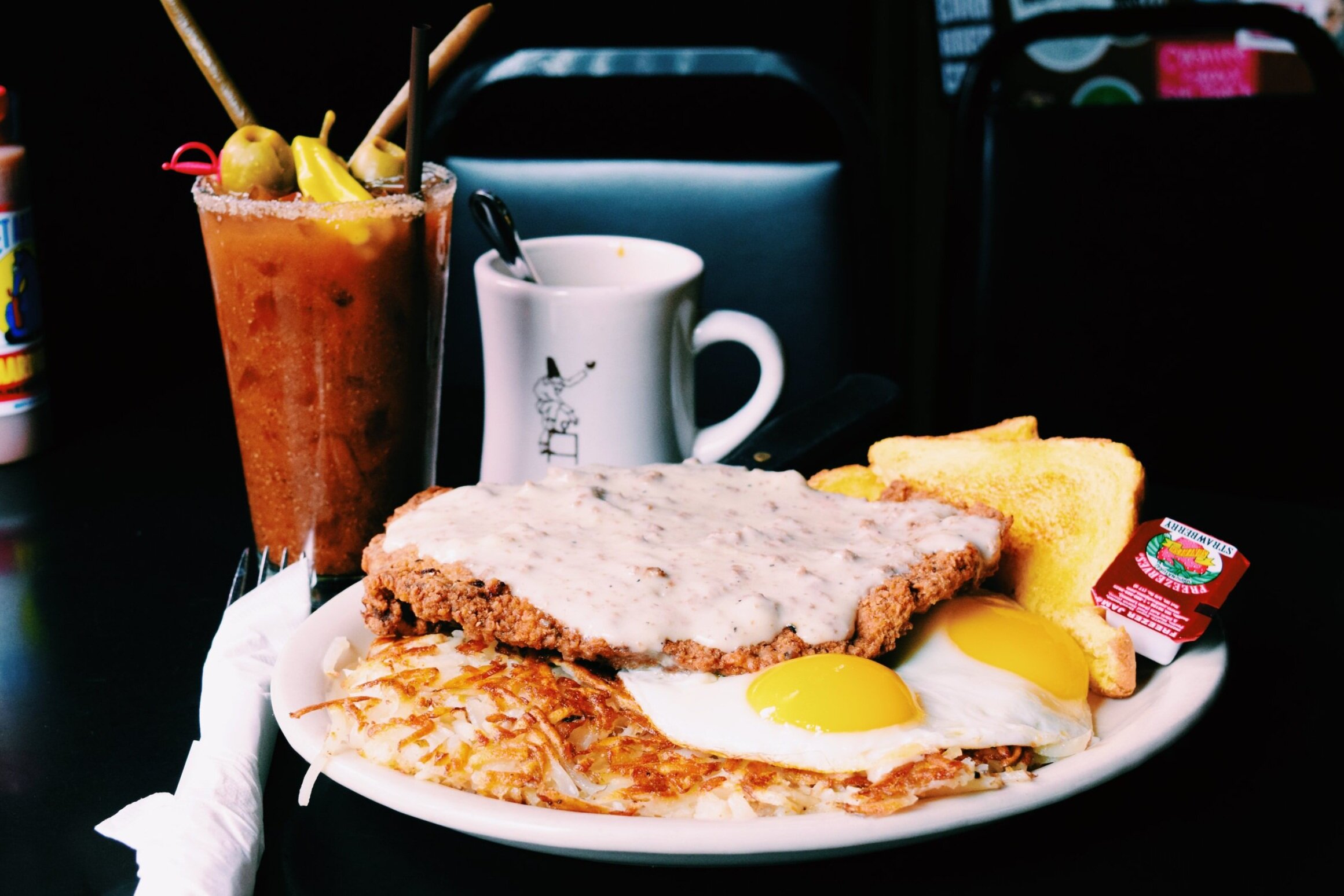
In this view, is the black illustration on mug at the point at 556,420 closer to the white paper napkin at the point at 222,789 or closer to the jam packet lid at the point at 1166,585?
the white paper napkin at the point at 222,789

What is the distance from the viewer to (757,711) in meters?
0.85

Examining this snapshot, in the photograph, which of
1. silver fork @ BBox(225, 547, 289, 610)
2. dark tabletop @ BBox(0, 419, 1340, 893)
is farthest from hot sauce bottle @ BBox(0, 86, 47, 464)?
silver fork @ BBox(225, 547, 289, 610)

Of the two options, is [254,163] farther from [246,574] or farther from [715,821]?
[715,821]

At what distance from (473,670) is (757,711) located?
218mm

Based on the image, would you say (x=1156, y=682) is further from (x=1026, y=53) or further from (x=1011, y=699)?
(x=1026, y=53)

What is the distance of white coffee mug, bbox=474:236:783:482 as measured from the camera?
128 cm

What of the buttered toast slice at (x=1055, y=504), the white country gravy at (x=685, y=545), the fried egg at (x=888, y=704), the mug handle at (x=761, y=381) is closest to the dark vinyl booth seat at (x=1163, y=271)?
the mug handle at (x=761, y=381)

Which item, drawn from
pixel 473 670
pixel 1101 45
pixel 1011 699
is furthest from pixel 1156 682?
pixel 1101 45

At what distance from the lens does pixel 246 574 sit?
1.20 metres

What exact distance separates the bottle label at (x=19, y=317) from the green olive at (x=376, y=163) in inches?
20.2

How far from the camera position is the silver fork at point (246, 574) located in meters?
1.15

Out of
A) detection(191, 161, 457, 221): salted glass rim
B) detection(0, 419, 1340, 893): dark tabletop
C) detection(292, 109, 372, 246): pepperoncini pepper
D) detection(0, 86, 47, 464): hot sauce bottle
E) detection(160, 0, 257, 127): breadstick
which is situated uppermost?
detection(160, 0, 257, 127): breadstick

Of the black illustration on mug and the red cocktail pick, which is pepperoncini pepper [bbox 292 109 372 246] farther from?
the black illustration on mug

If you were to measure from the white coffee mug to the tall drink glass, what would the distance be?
7 cm
